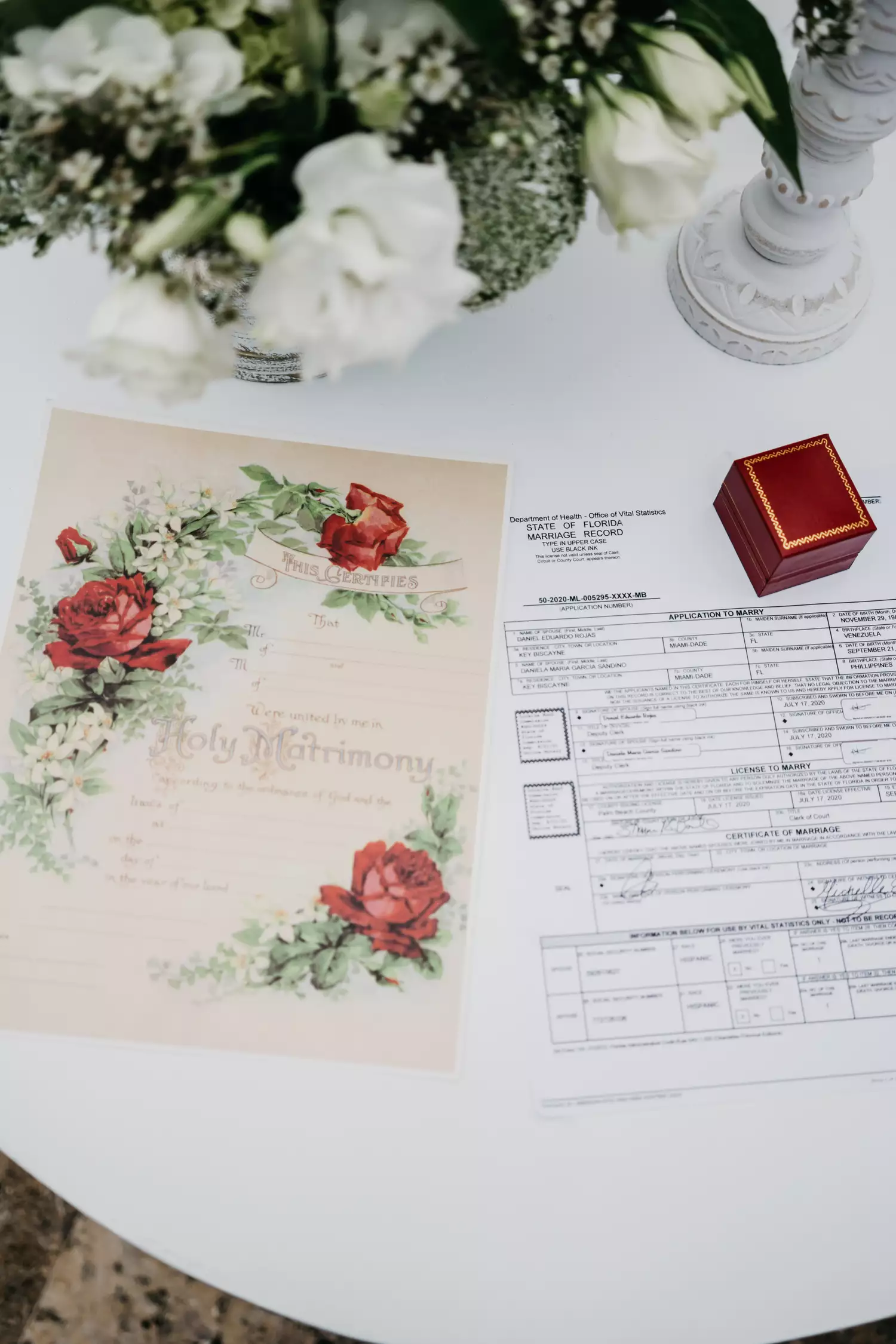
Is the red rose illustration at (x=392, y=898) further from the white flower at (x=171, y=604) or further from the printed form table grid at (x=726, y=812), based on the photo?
the white flower at (x=171, y=604)

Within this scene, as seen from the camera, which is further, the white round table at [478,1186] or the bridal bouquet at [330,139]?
the white round table at [478,1186]

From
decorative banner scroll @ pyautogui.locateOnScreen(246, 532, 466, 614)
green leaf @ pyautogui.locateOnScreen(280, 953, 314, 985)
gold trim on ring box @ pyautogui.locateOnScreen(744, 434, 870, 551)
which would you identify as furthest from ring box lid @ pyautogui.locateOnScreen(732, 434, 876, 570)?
green leaf @ pyautogui.locateOnScreen(280, 953, 314, 985)

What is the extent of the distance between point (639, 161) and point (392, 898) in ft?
1.51

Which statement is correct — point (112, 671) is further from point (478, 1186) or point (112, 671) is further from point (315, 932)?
point (478, 1186)

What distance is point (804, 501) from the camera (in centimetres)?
69

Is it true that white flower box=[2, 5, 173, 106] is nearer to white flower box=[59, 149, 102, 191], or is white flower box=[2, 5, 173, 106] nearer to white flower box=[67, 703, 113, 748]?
white flower box=[59, 149, 102, 191]

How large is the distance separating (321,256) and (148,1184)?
21.9 inches

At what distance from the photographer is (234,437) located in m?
0.75

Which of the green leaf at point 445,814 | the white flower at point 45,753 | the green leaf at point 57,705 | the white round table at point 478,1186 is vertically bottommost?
the white round table at point 478,1186

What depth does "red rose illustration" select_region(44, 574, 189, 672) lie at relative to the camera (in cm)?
71

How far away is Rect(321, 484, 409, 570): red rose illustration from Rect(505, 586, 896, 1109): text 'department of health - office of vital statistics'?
111 millimetres

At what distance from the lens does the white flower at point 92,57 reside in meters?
0.45

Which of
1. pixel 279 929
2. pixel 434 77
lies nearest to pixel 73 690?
pixel 279 929
